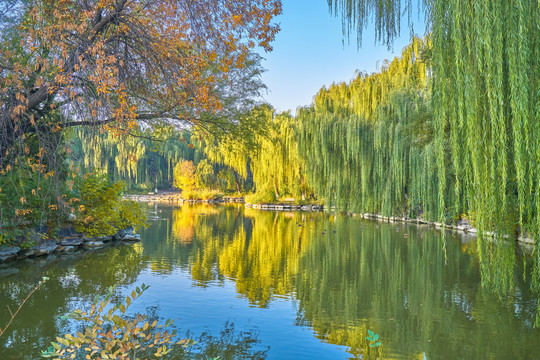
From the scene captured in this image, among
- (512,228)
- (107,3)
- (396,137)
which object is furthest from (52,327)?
(396,137)

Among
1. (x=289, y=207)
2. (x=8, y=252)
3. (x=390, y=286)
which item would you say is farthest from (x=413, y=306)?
(x=289, y=207)

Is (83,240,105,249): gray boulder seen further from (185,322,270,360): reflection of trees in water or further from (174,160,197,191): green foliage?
(174,160,197,191): green foliage

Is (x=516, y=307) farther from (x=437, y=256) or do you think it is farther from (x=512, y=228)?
(x=437, y=256)

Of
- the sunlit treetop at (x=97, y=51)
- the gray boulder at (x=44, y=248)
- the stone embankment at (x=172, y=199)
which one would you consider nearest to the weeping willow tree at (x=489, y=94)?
the sunlit treetop at (x=97, y=51)

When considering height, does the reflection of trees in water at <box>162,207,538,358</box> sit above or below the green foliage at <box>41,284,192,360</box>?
below

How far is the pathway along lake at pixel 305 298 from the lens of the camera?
14.7ft

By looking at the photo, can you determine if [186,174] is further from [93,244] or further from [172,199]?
[93,244]

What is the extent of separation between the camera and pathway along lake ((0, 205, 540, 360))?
4.47 metres

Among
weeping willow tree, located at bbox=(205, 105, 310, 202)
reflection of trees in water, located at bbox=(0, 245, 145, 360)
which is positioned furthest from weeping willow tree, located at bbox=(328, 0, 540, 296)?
weeping willow tree, located at bbox=(205, 105, 310, 202)

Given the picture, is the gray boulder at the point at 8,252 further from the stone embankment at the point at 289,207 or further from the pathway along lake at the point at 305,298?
the stone embankment at the point at 289,207

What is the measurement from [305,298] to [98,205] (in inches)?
280

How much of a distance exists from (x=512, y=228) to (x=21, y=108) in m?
4.57

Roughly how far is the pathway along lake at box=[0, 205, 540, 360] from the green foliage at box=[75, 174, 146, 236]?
A: 2.44ft

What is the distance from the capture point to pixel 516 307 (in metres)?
5.89
